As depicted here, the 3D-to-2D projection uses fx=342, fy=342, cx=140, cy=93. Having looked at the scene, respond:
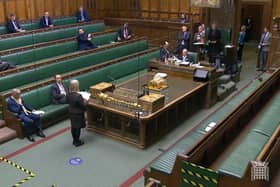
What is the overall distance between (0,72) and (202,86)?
15.5 feet

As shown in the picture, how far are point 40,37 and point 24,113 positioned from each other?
4908mm

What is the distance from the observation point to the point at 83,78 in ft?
27.8

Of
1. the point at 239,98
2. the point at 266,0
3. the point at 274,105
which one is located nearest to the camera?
the point at 274,105

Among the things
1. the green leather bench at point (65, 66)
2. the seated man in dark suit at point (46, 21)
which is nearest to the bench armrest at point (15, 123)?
the green leather bench at point (65, 66)

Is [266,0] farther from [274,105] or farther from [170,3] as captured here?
[274,105]

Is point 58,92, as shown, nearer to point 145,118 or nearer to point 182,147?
point 145,118

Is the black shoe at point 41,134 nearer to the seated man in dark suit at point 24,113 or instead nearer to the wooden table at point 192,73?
the seated man in dark suit at point 24,113

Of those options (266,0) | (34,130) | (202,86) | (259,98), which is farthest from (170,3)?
(34,130)

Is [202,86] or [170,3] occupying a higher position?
[170,3]

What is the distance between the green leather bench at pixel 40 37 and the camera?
10273 millimetres

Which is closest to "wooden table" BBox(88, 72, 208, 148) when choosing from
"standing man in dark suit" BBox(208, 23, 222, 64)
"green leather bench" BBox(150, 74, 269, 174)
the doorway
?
"green leather bench" BBox(150, 74, 269, 174)

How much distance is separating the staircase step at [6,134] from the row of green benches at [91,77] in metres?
0.67

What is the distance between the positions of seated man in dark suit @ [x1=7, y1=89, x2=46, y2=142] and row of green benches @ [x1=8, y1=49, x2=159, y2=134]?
12.5 inches

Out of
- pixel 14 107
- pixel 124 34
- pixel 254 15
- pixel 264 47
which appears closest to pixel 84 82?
pixel 14 107
